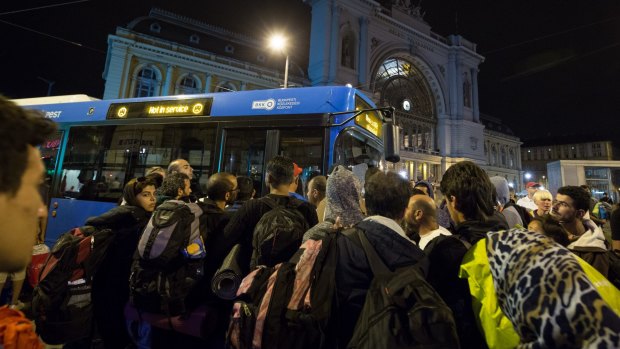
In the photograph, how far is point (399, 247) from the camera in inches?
66.2

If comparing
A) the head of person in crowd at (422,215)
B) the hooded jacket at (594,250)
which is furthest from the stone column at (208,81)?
the hooded jacket at (594,250)

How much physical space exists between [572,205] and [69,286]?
5169mm

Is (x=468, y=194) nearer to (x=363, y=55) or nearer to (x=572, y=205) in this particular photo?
(x=572, y=205)

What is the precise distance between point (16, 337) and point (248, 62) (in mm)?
29201

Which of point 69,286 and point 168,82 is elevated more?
point 168,82

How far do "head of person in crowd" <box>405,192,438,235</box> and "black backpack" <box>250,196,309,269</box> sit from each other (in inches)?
50.2

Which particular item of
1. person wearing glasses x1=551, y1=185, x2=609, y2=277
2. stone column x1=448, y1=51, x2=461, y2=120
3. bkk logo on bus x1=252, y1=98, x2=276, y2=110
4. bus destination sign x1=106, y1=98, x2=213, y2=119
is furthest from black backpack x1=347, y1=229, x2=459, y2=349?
stone column x1=448, y1=51, x2=461, y2=120

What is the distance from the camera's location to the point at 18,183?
3.69ft

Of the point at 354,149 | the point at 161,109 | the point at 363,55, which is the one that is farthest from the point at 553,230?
the point at 363,55

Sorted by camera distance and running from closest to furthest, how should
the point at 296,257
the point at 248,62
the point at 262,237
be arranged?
1. the point at 296,257
2. the point at 262,237
3. the point at 248,62

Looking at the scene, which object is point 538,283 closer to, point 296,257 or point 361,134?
point 296,257

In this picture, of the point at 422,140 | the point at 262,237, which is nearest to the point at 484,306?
the point at 262,237

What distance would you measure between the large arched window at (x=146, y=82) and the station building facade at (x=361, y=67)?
0.07m

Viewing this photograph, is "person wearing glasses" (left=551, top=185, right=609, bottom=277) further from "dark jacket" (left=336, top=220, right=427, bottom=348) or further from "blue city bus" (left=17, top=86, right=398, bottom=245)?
"blue city bus" (left=17, top=86, right=398, bottom=245)
